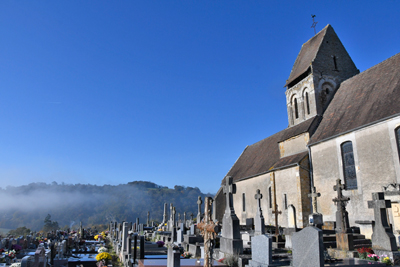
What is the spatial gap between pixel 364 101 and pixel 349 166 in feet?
12.4

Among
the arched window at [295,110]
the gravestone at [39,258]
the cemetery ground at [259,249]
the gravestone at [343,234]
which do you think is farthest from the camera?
the arched window at [295,110]

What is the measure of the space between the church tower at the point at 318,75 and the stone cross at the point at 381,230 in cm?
1164

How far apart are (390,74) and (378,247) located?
1068 cm

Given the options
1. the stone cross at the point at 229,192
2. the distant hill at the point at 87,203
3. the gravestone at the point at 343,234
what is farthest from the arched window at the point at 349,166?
the distant hill at the point at 87,203

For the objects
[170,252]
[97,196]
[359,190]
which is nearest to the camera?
[170,252]

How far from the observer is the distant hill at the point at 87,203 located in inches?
3162

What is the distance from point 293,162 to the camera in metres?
18.3

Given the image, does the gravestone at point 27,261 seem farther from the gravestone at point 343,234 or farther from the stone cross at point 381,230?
the stone cross at point 381,230

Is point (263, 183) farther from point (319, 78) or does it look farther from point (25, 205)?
point (25, 205)

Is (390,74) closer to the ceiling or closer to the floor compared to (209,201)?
closer to the ceiling

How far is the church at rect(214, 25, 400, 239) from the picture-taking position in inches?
533

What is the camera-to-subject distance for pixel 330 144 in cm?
1655

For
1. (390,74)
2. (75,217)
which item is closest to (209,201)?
A: (390,74)

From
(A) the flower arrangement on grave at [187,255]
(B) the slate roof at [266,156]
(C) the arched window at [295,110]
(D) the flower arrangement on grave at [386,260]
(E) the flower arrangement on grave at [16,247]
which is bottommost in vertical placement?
(E) the flower arrangement on grave at [16,247]
